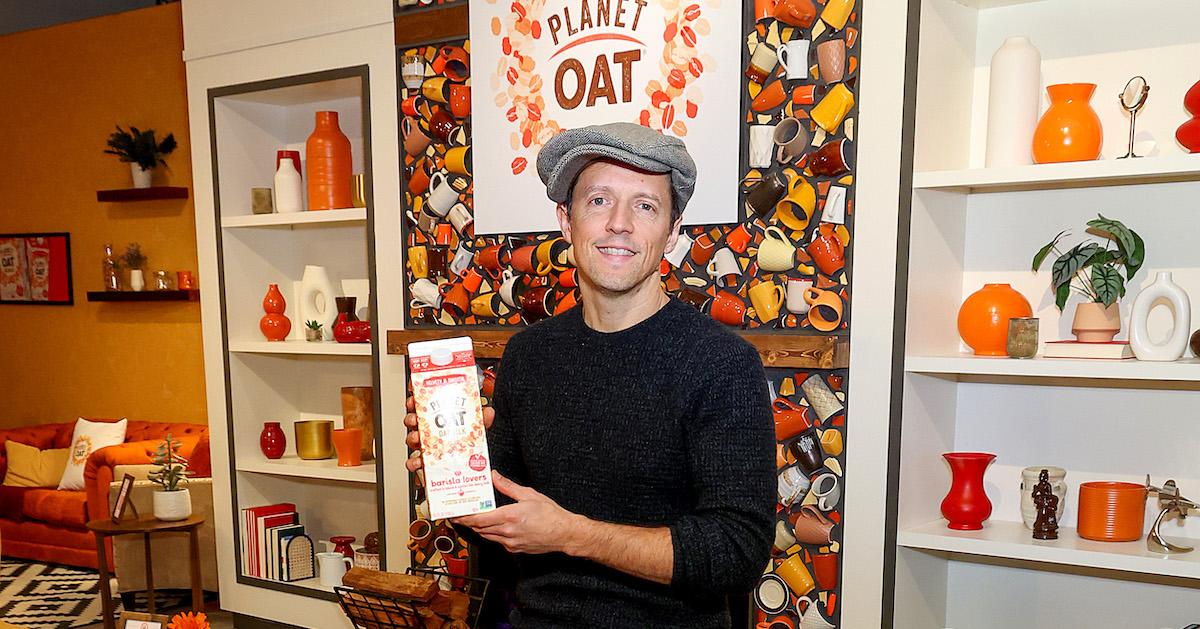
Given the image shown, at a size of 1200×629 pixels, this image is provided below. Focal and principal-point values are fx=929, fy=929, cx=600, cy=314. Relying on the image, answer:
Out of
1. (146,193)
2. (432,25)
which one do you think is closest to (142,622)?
(432,25)

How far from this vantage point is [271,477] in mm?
4074

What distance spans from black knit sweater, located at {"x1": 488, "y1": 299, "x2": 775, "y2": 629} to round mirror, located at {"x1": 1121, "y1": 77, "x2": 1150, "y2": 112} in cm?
143

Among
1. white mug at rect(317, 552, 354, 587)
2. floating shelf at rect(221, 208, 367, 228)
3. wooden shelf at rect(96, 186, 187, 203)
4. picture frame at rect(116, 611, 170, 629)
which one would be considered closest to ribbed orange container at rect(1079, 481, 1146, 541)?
picture frame at rect(116, 611, 170, 629)

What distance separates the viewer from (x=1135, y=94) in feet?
7.66

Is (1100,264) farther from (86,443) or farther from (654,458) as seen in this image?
(86,443)

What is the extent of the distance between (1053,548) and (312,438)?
2.81 meters

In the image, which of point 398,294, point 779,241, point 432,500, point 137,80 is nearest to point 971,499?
point 779,241

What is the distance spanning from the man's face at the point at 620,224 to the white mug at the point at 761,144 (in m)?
1.05

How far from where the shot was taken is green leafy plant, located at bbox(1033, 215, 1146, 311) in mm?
2346

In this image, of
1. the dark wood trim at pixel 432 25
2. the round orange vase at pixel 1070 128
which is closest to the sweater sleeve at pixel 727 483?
the round orange vase at pixel 1070 128

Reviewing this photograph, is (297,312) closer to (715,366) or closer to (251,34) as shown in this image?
(251,34)

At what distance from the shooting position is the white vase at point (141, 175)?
554 cm

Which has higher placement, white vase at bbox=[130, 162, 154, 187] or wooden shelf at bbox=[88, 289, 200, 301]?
white vase at bbox=[130, 162, 154, 187]

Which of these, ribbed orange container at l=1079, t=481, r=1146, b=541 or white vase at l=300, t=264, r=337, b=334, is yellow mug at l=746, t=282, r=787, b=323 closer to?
ribbed orange container at l=1079, t=481, r=1146, b=541
